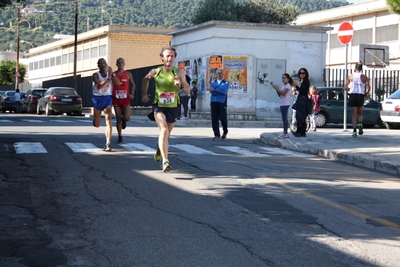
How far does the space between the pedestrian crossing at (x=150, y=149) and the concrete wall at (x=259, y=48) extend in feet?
45.5

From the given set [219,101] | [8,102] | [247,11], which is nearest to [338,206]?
[219,101]

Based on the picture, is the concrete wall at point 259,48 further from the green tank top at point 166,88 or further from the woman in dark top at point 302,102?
the green tank top at point 166,88

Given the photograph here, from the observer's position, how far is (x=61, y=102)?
128 feet

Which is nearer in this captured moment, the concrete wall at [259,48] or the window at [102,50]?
the concrete wall at [259,48]

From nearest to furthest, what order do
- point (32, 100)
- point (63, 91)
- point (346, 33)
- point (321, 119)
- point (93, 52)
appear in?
point (346, 33) → point (321, 119) → point (63, 91) → point (32, 100) → point (93, 52)

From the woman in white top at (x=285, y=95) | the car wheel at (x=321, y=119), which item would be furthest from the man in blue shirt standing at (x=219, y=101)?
the car wheel at (x=321, y=119)

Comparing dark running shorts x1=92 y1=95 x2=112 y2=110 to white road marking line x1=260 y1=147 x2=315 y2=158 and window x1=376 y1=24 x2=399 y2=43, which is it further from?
window x1=376 y1=24 x2=399 y2=43

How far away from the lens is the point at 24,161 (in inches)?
495

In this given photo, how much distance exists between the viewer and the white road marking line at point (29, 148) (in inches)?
563

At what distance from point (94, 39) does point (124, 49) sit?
5.19 meters

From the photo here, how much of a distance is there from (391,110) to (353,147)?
29.3 feet

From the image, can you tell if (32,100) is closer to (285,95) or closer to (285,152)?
(285,95)

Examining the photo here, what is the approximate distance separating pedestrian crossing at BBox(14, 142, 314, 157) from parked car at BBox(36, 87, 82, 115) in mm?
22967

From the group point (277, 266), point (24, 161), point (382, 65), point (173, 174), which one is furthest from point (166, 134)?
point (382, 65)
